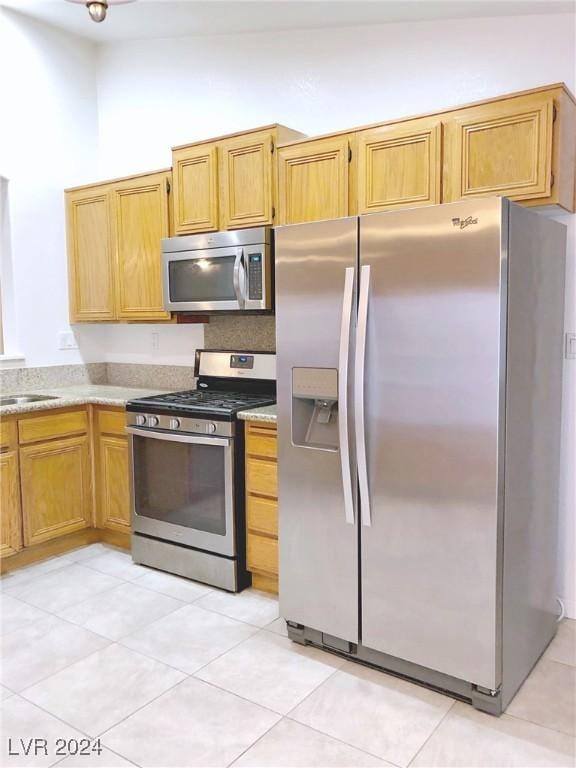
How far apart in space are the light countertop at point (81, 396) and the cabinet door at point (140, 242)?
483mm

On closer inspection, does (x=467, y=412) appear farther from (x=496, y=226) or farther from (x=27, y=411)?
(x=27, y=411)

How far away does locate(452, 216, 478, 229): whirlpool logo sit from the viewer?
1999 mm

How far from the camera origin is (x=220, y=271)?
3.33 m

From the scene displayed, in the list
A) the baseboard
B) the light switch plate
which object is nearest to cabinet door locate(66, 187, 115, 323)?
the baseboard

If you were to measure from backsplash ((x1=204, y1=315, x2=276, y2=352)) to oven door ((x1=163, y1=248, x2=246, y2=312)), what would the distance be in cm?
35

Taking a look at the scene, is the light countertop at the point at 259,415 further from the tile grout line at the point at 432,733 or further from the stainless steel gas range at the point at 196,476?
the tile grout line at the point at 432,733

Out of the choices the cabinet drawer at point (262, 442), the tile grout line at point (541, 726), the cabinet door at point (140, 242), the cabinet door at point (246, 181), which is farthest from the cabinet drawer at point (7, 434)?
the tile grout line at point (541, 726)

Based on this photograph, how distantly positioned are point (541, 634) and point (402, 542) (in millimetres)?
771

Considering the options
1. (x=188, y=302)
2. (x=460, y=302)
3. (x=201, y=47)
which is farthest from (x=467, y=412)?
(x=201, y=47)

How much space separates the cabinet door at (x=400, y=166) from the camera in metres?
2.62

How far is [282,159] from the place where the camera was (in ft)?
10.1

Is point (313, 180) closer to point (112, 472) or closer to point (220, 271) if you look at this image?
point (220, 271)

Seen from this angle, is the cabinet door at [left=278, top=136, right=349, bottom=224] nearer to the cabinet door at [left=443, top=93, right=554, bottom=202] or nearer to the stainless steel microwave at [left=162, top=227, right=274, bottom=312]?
the stainless steel microwave at [left=162, top=227, right=274, bottom=312]

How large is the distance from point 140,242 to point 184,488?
1.55m
